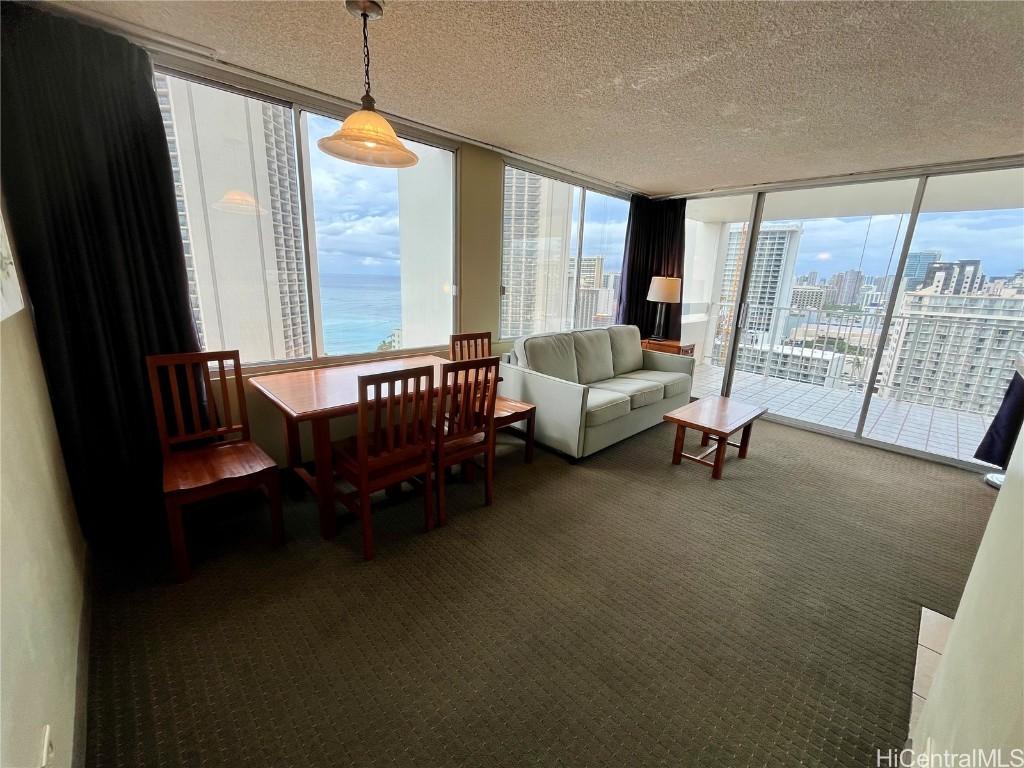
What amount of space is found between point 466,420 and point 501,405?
0.69m

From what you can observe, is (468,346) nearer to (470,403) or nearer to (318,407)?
(470,403)

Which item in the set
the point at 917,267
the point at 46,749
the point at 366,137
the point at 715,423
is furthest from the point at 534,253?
the point at 46,749

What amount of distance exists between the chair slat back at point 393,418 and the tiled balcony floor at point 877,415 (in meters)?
3.82

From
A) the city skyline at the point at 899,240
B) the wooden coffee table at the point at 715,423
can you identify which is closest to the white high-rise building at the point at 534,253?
the wooden coffee table at the point at 715,423

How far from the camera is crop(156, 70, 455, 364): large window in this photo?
91.9 inches

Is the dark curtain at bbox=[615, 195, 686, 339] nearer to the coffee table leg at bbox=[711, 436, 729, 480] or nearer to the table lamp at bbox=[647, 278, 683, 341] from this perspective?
the table lamp at bbox=[647, 278, 683, 341]

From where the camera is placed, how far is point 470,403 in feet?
7.55

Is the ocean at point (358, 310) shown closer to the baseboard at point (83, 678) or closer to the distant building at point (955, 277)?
the baseboard at point (83, 678)

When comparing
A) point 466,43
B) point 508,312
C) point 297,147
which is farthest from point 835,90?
point 297,147

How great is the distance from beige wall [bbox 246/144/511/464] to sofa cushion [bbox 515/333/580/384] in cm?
49

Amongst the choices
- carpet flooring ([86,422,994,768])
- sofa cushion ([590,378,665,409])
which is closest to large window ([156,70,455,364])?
carpet flooring ([86,422,994,768])

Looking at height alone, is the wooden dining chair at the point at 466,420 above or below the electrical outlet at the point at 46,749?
above

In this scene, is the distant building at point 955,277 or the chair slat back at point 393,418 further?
the distant building at point 955,277

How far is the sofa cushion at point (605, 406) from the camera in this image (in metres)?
3.07
